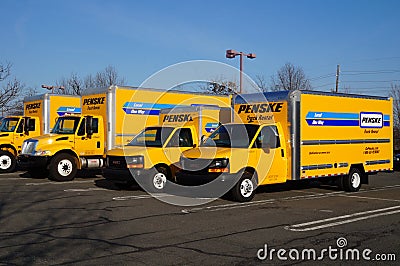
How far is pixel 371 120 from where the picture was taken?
15461 millimetres

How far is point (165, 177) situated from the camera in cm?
1429

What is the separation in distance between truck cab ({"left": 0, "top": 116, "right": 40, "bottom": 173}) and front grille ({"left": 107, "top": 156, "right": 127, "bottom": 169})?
25.6 ft

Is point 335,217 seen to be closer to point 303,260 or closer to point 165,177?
point 303,260

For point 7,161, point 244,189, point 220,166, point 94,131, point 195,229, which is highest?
point 94,131

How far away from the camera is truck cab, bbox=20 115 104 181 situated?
1727 cm

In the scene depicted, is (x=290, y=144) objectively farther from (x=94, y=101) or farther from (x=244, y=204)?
(x=94, y=101)

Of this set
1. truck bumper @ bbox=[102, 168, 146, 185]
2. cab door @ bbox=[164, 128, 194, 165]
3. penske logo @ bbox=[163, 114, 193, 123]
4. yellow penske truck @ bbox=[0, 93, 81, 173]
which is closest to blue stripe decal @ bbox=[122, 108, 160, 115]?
penske logo @ bbox=[163, 114, 193, 123]

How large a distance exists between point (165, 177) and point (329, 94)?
5.34 meters

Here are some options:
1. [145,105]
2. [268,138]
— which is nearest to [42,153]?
[145,105]

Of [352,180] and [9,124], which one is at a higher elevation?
[9,124]

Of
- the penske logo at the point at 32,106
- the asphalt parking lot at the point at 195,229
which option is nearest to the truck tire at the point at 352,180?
the asphalt parking lot at the point at 195,229

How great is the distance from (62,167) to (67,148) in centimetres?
71

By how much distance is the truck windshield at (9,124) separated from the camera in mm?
20877

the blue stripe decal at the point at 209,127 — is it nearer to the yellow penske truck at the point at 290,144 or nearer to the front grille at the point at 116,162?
the yellow penske truck at the point at 290,144
